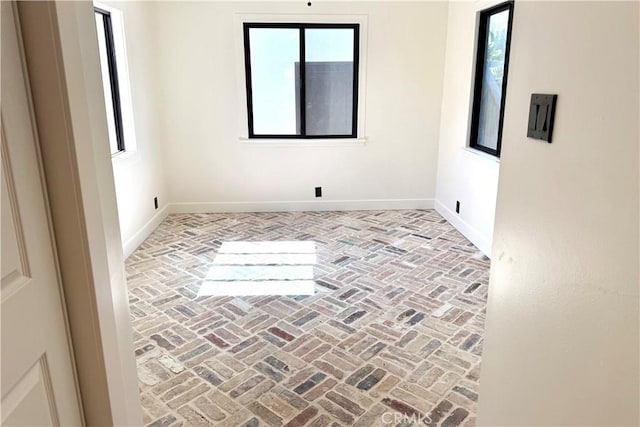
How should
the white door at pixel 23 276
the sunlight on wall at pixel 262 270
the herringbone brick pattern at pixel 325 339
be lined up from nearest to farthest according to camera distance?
1. the white door at pixel 23 276
2. the herringbone brick pattern at pixel 325 339
3. the sunlight on wall at pixel 262 270

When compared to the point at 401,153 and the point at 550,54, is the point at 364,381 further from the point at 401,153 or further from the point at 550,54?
the point at 401,153

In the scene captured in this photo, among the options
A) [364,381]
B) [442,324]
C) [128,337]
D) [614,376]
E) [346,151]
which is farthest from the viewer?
[346,151]

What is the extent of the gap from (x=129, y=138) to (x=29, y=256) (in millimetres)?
3699

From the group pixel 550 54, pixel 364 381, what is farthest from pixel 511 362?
pixel 364 381

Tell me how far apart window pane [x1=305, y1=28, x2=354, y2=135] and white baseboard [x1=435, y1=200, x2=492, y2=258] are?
1.47 m

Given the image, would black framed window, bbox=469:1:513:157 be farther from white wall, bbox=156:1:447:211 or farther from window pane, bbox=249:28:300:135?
window pane, bbox=249:28:300:135

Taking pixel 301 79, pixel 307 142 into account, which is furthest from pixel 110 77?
pixel 307 142

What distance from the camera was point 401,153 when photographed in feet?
18.0

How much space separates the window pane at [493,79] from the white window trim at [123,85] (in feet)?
11.1

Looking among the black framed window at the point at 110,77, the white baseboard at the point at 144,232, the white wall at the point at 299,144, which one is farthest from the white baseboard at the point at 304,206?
the black framed window at the point at 110,77

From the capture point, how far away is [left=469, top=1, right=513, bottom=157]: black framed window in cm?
394

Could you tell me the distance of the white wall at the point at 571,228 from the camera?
0.94 metres
